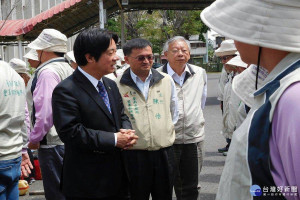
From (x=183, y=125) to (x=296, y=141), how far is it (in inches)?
144

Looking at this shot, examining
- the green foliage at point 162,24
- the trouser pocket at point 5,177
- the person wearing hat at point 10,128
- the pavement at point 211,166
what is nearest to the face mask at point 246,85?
the person wearing hat at point 10,128

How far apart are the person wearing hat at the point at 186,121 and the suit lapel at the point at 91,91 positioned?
1851mm

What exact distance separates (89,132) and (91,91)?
1.04ft

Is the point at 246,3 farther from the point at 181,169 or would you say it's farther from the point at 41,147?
the point at 181,169

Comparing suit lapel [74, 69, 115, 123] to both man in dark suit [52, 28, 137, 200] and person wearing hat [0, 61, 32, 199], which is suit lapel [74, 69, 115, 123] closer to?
man in dark suit [52, 28, 137, 200]

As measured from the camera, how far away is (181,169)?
5074mm

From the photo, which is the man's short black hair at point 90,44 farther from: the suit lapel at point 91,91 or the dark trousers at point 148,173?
the dark trousers at point 148,173

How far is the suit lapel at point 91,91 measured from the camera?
3.10 metres

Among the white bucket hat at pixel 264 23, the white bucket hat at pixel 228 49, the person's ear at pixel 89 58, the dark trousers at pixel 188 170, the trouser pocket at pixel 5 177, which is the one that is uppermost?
the white bucket hat at pixel 264 23

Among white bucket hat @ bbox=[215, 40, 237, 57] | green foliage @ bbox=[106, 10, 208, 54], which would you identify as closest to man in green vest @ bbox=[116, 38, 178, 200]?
white bucket hat @ bbox=[215, 40, 237, 57]

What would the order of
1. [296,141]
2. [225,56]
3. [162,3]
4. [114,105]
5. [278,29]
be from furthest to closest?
1. [162,3]
2. [225,56]
3. [114,105]
4. [278,29]
5. [296,141]

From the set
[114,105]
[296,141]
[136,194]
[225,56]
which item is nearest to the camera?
[296,141]

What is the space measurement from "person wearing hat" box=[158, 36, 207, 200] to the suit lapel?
185 cm

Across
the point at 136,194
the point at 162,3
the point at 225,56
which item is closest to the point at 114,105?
the point at 136,194
